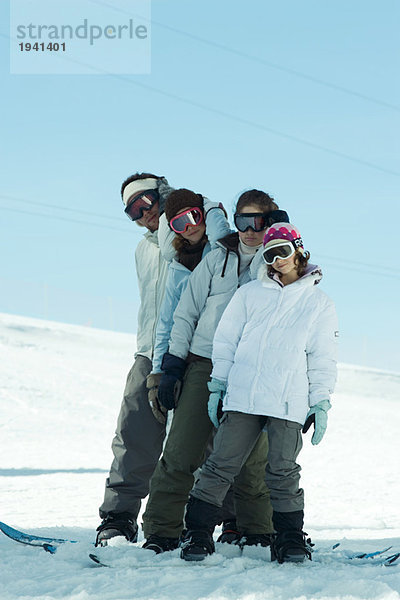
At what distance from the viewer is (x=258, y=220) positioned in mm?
3881

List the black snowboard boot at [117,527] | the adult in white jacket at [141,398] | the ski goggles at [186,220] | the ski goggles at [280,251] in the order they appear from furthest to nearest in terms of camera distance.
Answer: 1. the adult in white jacket at [141,398]
2. the black snowboard boot at [117,527]
3. the ski goggles at [186,220]
4. the ski goggles at [280,251]

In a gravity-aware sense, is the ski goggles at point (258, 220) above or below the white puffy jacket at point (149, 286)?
above

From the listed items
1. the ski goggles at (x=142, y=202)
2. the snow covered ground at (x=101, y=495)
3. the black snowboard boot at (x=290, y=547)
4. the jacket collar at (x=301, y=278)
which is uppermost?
the ski goggles at (x=142, y=202)

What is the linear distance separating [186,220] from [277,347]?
0.93 m

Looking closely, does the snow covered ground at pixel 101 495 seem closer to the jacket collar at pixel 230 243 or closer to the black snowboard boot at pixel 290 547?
the black snowboard boot at pixel 290 547

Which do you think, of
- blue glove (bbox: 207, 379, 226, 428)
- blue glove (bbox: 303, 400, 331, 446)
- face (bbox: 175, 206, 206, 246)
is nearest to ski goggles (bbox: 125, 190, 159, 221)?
face (bbox: 175, 206, 206, 246)

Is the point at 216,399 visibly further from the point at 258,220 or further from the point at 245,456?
the point at 258,220

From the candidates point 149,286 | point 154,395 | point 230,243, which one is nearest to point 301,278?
point 230,243

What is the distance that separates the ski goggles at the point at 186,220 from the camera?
4.05m

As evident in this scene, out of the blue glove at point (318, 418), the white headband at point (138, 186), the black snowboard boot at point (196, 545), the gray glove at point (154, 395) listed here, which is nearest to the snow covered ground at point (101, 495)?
the black snowboard boot at point (196, 545)

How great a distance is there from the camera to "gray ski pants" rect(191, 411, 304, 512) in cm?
348

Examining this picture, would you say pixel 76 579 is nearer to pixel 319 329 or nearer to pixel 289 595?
pixel 289 595

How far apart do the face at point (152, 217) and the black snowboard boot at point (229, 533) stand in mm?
1770

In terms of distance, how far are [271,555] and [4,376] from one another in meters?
14.6
